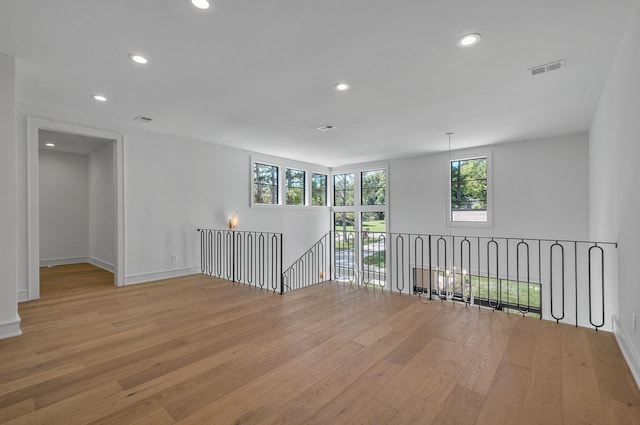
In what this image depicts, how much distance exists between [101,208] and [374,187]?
6973mm

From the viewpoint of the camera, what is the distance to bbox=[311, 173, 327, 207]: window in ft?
30.5

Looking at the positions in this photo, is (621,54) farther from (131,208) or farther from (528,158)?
(131,208)

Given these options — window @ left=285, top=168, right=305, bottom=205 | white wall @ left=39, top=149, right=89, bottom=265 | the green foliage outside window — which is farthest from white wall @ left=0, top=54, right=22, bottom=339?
the green foliage outside window

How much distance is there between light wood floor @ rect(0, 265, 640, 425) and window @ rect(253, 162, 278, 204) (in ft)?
13.2

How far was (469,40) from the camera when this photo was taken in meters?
2.60

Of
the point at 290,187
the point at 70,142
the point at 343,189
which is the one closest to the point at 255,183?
the point at 290,187

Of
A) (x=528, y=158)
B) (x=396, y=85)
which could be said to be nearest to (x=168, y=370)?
(x=396, y=85)

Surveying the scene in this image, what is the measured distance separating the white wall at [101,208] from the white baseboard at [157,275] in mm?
1167

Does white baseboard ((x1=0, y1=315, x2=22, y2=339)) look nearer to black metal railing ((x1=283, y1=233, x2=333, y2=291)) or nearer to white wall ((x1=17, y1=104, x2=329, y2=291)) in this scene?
white wall ((x1=17, y1=104, x2=329, y2=291))

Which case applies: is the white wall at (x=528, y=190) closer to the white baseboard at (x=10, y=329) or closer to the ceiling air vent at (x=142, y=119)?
the ceiling air vent at (x=142, y=119)

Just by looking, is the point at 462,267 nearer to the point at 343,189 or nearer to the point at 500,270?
the point at 500,270

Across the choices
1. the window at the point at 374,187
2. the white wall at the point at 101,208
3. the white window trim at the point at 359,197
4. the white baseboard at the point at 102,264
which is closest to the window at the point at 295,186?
the white window trim at the point at 359,197

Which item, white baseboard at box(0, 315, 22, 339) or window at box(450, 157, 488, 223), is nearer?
white baseboard at box(0, 315, 22, 339)

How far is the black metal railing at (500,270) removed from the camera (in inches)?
182
